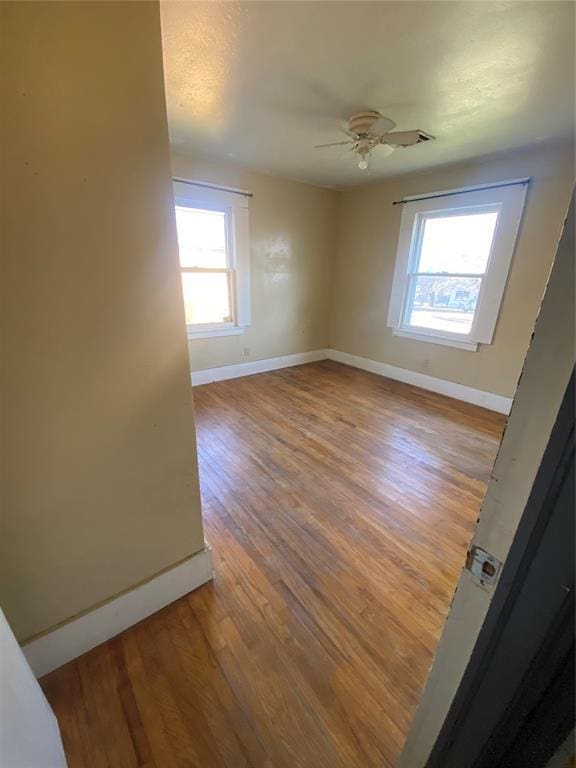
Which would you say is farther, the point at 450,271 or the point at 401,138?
the point at 450,271

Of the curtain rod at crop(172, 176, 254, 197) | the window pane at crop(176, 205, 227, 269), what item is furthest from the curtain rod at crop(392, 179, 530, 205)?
the window pane at crop(176, 205, 227, 269)

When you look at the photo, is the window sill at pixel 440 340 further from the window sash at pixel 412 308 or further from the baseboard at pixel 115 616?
the baseboard at pixel 115 616

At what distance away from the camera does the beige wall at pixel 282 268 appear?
371 cm

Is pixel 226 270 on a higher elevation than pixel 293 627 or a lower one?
higher

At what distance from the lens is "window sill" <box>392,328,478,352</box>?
3418mm

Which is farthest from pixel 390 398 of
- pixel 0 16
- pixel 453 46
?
pixel 0 16

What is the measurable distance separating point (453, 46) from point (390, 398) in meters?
2.80

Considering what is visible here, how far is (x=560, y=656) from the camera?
1.40 feet

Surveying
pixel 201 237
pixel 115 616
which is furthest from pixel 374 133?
pixel 115 616

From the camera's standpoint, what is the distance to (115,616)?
1210 mm

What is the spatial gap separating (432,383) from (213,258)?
9.85ft

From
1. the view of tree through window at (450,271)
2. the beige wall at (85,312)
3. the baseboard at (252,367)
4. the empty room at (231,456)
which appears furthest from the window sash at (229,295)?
the beige wall at (85,312)

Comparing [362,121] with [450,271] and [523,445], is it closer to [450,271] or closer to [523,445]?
[450,271]

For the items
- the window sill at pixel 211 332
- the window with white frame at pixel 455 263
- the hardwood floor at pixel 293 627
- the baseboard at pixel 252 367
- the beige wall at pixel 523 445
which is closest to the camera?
the beige wall at pixel 523 445
